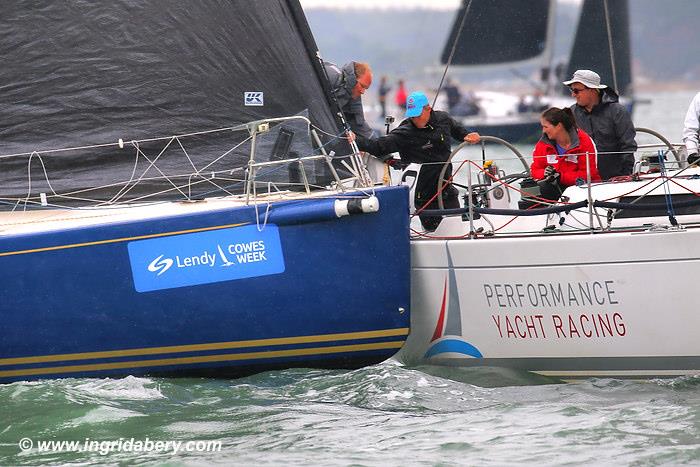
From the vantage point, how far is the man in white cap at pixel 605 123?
7824 millimetres

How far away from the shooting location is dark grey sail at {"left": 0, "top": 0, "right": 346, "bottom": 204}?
761 centimetres

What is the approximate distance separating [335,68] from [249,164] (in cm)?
156

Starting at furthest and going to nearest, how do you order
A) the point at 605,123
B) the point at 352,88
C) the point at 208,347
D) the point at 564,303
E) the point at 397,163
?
the point at 352,88
the point at 397,163
the point at 605,123
the point at 208,347
the point at 564,303

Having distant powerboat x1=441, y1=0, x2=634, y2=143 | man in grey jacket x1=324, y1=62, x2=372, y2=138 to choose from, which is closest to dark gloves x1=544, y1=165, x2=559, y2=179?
man in grey jacket x1=324, y1=62, x2=372, y2=138

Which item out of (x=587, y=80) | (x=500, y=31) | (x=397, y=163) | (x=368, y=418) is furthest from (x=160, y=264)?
(x=500, y=31)

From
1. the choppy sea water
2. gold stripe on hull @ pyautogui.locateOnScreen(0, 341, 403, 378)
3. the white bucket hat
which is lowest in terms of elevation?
the choppy sea water

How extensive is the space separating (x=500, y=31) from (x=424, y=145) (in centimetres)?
785

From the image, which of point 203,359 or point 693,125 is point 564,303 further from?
point 203,359

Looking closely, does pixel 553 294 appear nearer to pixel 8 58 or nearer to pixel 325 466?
pixel 325 466

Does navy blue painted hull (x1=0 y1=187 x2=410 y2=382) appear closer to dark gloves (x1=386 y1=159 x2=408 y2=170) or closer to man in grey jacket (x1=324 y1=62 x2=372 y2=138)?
dark gloves (x1=386 y1=159 x2=408 y2=170)

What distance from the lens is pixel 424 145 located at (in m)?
8.00

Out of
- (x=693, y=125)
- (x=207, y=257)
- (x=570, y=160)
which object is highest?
(x=693, y=125)

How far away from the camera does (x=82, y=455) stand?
592 cm

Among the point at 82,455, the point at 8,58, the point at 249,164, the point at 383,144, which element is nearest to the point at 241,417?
the point at 82,455
